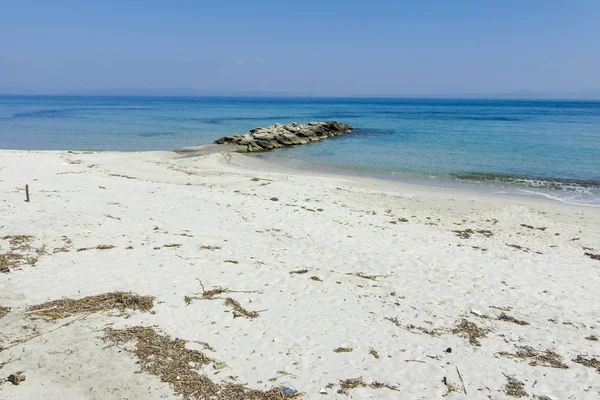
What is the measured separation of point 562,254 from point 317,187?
382 inches

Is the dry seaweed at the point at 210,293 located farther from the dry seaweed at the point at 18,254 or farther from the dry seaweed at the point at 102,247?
the dry seaweed at the point at 18,254

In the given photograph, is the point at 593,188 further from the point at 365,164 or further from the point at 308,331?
the point at 308,331

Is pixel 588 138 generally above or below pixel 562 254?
above

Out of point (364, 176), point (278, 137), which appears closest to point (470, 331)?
point (364, 176)

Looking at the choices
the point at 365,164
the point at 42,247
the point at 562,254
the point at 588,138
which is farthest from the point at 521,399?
the point at 588,138

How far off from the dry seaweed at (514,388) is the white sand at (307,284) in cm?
8

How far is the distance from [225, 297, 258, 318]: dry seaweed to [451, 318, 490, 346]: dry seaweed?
3.24 m

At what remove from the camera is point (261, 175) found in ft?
69.0

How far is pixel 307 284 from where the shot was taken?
8094 millimetres

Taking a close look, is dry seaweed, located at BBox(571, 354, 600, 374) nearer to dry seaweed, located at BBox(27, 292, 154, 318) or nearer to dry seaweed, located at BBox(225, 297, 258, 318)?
dry seaweed, located at BBox(225, 297, 258, 318)

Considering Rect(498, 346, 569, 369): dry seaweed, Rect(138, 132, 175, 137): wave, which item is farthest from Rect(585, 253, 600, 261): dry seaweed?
Rect(138, 132, 175, 137): wave

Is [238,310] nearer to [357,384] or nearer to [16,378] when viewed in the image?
Result: [357,384]

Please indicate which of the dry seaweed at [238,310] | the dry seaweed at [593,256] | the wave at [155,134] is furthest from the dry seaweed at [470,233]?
the wave at [155,134]

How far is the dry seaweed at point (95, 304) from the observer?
20.7ft
